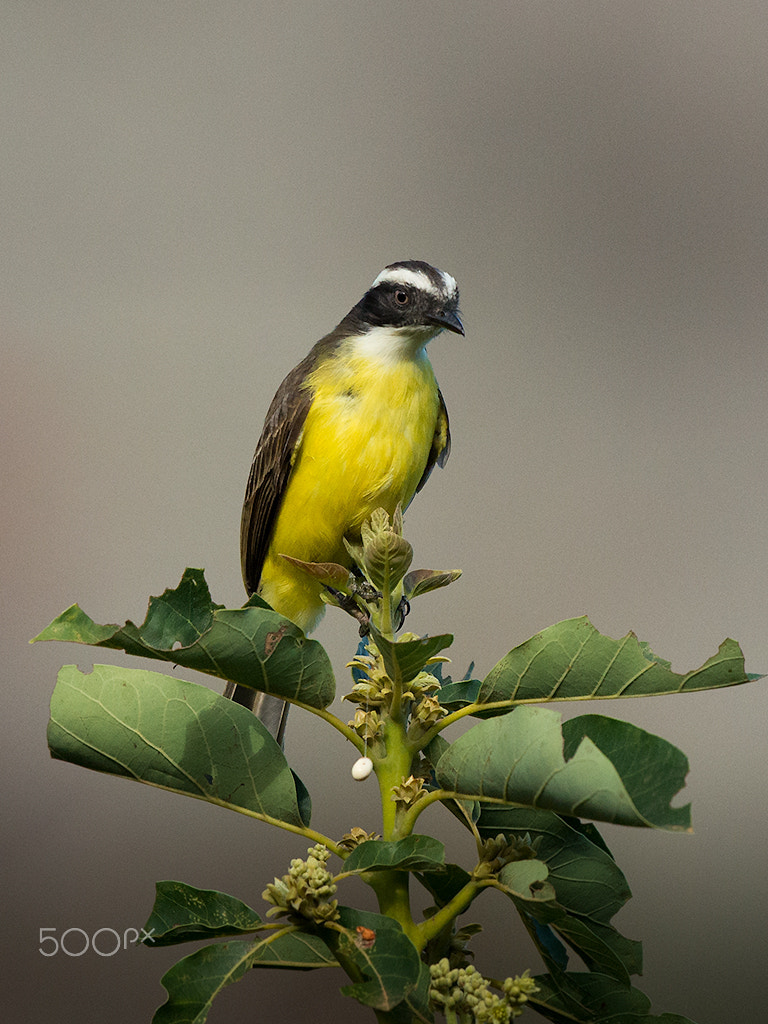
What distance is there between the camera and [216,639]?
2.38 ft

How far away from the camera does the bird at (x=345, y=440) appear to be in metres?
1.42

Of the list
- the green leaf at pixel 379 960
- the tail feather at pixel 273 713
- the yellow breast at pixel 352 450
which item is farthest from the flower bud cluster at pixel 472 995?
the yellow breast at pixel 352 450

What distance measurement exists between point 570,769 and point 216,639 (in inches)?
11.4

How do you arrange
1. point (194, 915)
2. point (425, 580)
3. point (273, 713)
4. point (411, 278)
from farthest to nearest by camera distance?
point (411, 278), point (273, 713), point (425, 580), point (194, 915)

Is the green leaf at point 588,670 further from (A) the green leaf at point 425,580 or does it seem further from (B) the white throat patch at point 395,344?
(B) the white throat patch at point 395,344

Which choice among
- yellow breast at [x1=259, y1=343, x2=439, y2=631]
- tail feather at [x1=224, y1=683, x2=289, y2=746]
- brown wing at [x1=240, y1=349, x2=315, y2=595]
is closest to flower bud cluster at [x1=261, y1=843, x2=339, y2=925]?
tail feather at [x1=224, y1=683, x2=289, y2=746]

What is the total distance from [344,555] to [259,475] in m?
0.20

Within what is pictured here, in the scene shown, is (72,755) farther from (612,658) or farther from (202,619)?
(612,658)

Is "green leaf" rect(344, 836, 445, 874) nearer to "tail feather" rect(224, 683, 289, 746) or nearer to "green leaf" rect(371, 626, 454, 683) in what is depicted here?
"green leaf" rect(371, 626, 454, 683)

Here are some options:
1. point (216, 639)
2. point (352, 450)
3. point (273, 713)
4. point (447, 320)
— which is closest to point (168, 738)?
point (216, 639)

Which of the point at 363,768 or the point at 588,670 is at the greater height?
the point at 588,670

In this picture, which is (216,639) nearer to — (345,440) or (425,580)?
(425,580)

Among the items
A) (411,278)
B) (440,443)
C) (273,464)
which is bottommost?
(273,464)

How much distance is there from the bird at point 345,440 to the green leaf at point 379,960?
2.25ft
